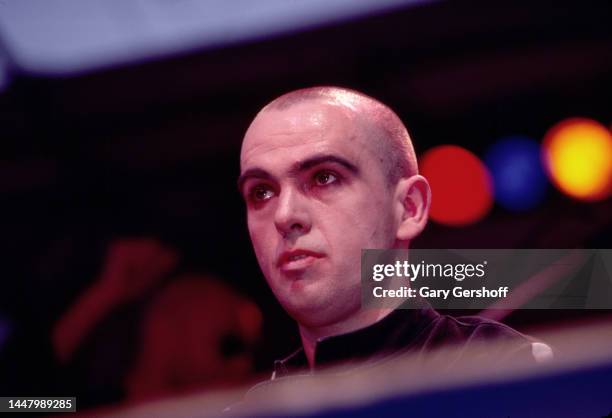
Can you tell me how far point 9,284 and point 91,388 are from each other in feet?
2.11

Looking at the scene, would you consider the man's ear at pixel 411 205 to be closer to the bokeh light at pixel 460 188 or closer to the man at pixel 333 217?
→ the man at pixel 333 217

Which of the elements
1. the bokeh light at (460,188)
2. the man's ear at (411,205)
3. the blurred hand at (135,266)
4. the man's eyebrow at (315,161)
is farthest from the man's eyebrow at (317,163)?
the blurred hand at (135,266)

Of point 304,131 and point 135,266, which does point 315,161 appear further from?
point 135,266

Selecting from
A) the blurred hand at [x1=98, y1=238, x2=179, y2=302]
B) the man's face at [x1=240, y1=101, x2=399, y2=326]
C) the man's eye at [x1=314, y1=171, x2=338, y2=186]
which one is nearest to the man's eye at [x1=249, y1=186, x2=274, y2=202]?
the man's face at [x1=240, y1=101, x2=399, y2=326]

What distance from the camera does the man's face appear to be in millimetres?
1587

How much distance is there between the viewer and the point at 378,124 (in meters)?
1.66

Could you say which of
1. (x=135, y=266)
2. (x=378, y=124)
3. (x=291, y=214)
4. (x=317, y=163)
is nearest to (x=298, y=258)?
(x=291, y=214)

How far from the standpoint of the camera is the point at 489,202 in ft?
9.06

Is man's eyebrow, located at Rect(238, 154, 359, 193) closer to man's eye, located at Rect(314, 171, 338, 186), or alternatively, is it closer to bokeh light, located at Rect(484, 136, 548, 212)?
man's eye, located at Rect(314, 171, 338, 186)

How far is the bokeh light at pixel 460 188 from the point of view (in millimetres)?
2717

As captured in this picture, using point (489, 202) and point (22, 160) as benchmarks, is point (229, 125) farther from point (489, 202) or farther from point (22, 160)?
point (489, 202)

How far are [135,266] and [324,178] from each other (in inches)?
74.3

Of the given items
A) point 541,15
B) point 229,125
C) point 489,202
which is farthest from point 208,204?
point 541,15

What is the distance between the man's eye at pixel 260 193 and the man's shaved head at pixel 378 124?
0.64ft
